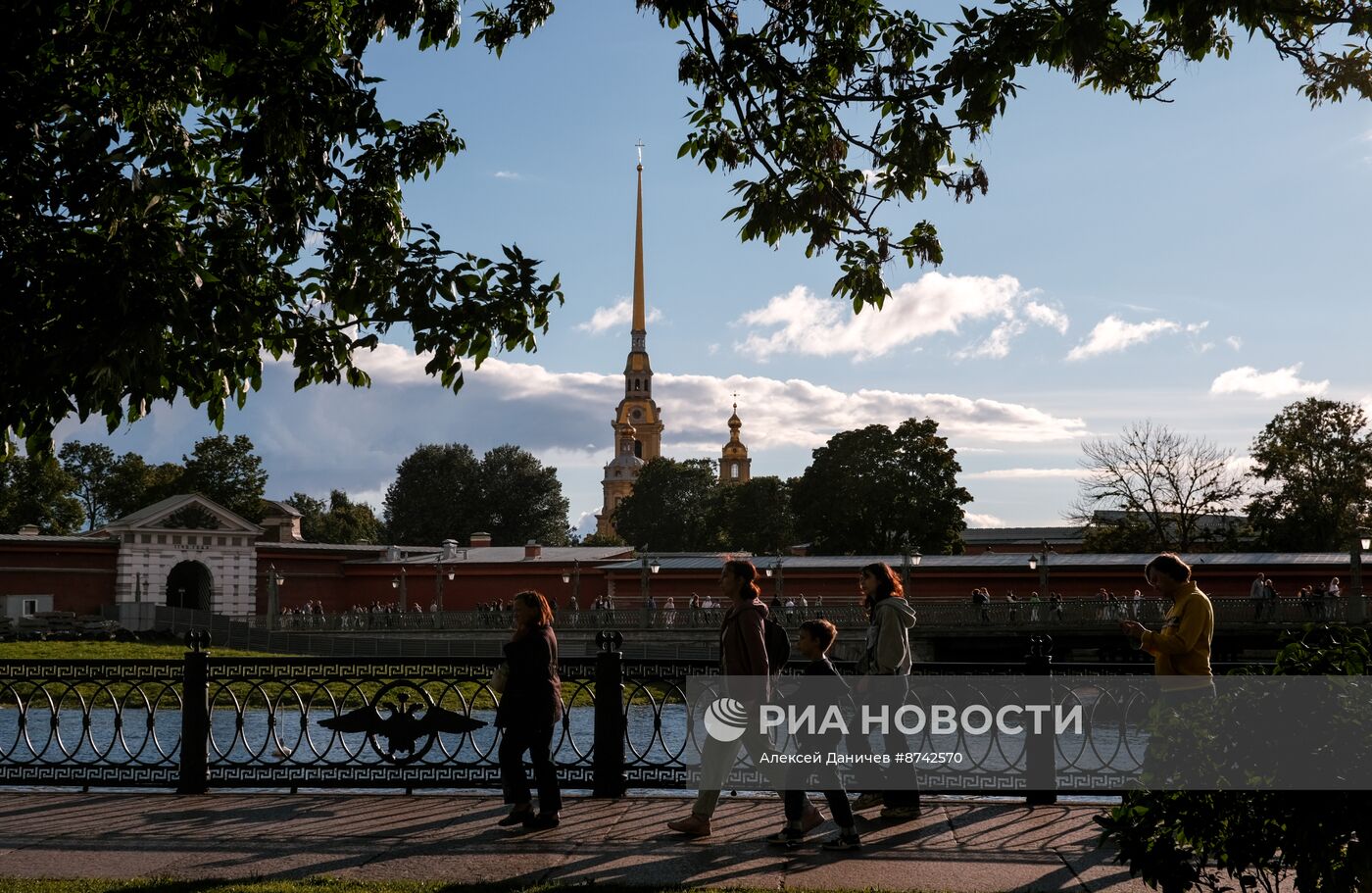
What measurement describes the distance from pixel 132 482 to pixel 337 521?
13747 mm

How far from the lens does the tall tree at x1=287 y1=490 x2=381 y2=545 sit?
272 ft

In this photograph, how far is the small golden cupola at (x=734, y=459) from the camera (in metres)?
110

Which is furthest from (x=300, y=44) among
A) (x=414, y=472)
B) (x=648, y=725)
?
(x=414, y=472)

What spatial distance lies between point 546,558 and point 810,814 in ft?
141

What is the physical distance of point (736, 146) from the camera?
8742mm

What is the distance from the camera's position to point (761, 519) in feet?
244

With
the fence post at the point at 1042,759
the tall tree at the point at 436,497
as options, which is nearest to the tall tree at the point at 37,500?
the tall tree at the point at 436,497

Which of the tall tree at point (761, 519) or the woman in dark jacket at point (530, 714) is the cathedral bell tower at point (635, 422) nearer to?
the tall tree at point (761, 519)

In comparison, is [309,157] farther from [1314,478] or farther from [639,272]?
[639,272]

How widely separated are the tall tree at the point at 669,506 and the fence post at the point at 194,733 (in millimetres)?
73463

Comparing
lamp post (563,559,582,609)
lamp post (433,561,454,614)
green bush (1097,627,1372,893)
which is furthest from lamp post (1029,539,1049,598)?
green bush (1097,627,1372,893)

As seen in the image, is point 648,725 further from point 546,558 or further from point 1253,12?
point 546,558

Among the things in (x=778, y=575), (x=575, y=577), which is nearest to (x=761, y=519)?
(x=575, y=577)

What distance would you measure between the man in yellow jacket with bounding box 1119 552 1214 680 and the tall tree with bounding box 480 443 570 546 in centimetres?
7186
